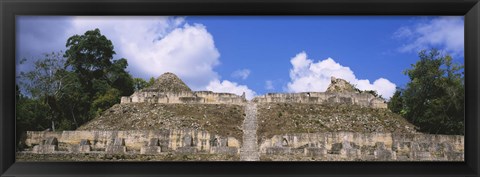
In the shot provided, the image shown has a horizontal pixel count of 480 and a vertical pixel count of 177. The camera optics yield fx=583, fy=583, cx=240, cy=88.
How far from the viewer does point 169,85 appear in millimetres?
25922

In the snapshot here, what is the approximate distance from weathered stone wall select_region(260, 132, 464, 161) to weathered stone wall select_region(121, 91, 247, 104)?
5.51m

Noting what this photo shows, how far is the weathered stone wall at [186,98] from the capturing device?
904 inches

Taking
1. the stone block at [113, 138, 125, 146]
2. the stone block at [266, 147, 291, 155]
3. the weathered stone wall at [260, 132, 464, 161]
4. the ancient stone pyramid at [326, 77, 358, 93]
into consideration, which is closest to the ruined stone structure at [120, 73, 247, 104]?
the ancient stone pyramid at [326, 77, 358, 93]

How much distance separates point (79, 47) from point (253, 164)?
59.2 ft

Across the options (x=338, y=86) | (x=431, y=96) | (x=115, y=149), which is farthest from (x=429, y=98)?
(x=115, y=149)

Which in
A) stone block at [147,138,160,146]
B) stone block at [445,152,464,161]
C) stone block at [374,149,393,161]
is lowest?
stone block at [374,149,393,161]

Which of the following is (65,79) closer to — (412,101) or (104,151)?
(104,151)

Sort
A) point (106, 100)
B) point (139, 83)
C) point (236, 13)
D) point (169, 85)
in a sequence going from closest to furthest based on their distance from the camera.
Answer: point (236, 13) < point (106, 100) < point (169, 85) < point (139, 83)

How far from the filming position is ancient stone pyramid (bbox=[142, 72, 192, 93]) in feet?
82.0

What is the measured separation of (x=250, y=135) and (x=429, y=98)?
807 cm

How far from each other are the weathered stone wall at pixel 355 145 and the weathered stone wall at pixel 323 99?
5358 millimetres

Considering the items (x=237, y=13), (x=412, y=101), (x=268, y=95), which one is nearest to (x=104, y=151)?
(x=268, y=95)

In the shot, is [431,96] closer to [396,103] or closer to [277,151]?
[396,103]

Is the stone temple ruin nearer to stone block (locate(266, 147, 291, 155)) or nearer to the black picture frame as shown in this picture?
stone block (locate(266, 147, 291, 155))
